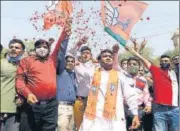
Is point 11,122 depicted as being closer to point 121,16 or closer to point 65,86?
point 65,86

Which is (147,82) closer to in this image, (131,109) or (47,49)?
(131,109)

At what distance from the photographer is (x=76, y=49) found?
329 inches

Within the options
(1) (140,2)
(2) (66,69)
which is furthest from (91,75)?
(1) (140,2)

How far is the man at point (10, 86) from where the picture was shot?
7141mm

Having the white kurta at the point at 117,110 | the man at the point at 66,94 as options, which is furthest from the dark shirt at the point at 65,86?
the white kurta at the point at 117,110

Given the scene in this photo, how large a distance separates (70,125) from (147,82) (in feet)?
5.70

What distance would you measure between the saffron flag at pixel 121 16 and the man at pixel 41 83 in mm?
1638

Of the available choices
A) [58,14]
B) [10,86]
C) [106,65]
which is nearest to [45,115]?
[10,86]

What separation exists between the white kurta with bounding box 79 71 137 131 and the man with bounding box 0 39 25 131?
1.08 meters

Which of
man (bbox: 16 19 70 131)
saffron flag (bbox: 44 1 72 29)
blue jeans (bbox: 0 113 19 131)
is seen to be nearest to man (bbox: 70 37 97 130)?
saffron flag (bbox: 44 1 72 29)

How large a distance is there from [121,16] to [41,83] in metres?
2.46

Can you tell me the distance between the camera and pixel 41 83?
23.4ft

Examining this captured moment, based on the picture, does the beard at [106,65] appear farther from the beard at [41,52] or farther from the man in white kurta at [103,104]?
the beard at [41,52]

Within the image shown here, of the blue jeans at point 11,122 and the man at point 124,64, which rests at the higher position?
the man at point 124,64
